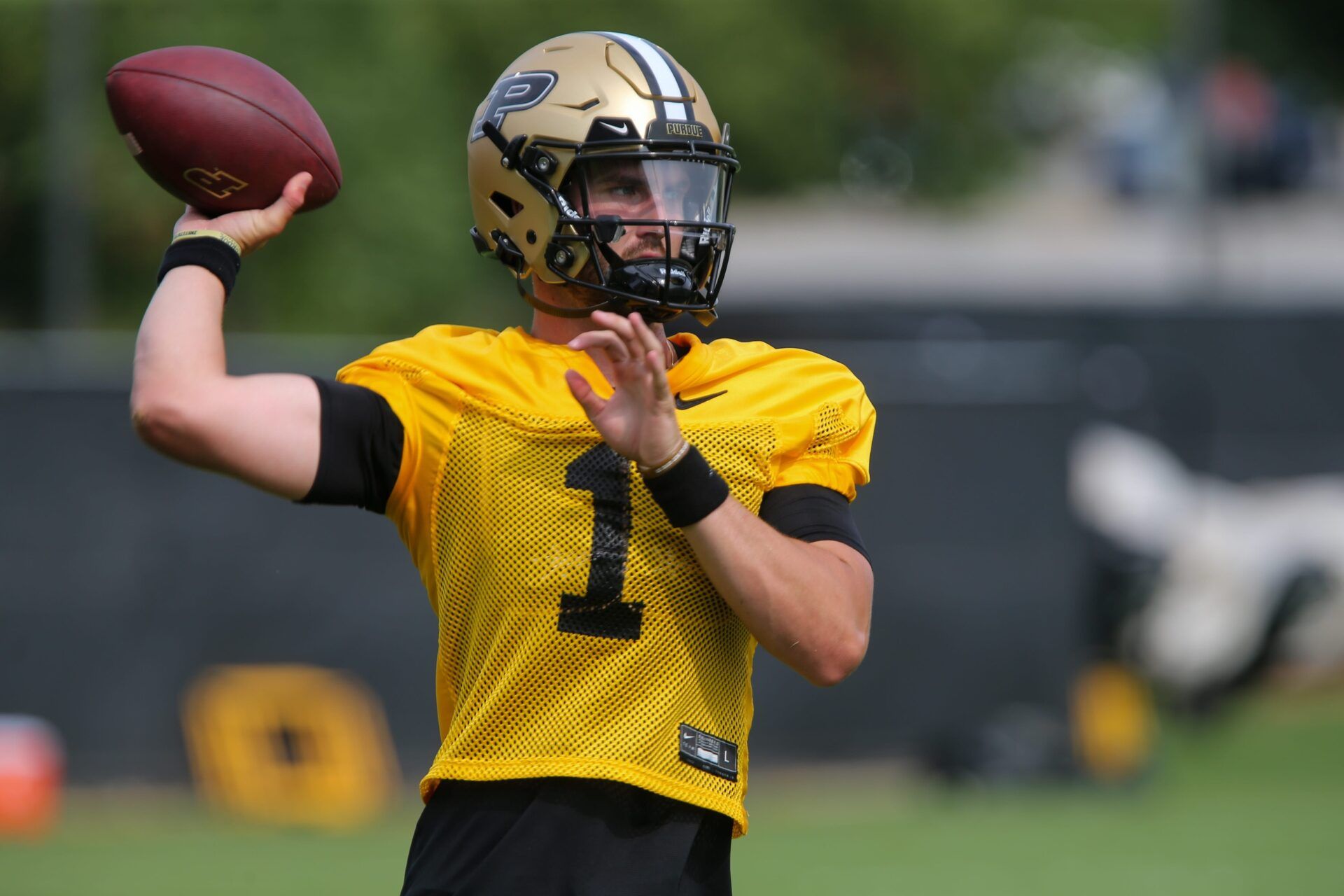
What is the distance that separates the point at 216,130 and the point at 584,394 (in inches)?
33.1

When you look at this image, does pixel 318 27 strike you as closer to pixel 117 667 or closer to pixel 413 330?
pixel 413 330

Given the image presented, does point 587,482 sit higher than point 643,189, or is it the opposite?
point 643,189

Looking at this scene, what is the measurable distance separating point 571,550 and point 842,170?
73.7ft

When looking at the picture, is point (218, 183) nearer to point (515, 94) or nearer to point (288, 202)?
point (288, 202)

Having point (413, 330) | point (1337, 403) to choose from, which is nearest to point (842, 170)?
point (413, 330)

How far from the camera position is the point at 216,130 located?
2.73 m

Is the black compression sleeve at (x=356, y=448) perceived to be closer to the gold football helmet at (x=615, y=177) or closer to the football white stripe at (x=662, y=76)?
the gold football helmet at (x=615, y=177)

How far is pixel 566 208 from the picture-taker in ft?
8.79

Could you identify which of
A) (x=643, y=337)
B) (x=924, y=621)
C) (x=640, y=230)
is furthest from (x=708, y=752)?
(x=924, y=621)

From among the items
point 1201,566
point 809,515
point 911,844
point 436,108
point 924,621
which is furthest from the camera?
point 436,108

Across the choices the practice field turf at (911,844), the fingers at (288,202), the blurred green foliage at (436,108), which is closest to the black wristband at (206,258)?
the fingers at (288,202)

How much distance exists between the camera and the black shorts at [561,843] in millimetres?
2494

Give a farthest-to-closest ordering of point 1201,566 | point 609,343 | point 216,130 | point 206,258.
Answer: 1. point 1201,566
2. point 216,130
3. point 206,258
4. point 609,343

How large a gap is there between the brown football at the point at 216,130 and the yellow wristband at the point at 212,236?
0.41 ft
